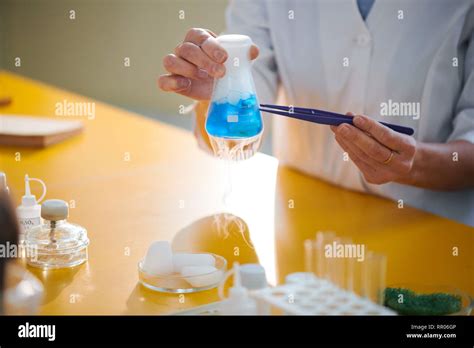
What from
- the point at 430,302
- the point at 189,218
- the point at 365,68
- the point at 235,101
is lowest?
the point at 430,302

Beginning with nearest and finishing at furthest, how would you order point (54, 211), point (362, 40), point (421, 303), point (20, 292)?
point (20, 292), point (421, 303), point (54, 211), point (362, 40)

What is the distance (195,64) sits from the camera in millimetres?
1243

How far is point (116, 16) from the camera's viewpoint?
12.1ft

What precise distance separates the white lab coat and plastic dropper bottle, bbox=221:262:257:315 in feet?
1.91

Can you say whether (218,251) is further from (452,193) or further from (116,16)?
(116,16)

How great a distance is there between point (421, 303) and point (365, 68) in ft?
2.15

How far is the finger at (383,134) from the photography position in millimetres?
1192

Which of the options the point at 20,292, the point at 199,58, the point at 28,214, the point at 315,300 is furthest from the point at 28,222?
the point at 315,300

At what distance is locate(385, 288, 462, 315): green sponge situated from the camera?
1.03 meters

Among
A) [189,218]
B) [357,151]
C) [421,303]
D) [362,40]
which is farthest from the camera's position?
[362,40]

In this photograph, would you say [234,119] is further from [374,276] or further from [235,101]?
[374,276]

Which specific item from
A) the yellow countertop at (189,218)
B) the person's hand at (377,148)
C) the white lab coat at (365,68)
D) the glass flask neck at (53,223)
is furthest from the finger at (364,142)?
the glass flask neck at (53,223)

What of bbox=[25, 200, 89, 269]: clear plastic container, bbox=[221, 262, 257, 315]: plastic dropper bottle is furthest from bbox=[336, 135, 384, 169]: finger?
bbox=[25, 200, 89, 269]: clear plastic container

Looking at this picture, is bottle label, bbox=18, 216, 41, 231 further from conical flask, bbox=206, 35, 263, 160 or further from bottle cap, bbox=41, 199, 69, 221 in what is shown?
conical flask, bbox=206, 35, 263, 160
